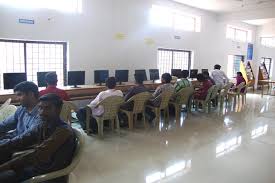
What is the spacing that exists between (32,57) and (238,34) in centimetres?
924

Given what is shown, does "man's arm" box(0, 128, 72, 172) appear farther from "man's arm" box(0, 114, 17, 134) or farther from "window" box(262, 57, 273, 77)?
"window" box(262, 57, 273, 77)

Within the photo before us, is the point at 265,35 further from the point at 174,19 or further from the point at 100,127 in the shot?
the point at 100,127

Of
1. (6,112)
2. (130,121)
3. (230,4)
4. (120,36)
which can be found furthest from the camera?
(230,4)

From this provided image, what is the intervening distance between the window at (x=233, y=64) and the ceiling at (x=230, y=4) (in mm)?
3060

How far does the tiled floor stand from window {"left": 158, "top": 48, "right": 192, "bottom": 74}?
3221mm

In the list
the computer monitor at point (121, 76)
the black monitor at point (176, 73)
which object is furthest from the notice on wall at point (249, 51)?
the computer monitor at point (121, 76)

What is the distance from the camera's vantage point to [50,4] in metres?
5.30

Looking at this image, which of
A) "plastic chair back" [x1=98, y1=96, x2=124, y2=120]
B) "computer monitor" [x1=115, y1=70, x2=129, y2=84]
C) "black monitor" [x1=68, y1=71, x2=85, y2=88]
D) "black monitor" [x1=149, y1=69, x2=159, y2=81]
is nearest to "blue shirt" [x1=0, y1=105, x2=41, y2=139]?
"plastic chair back" [x1=98, y1=96, x2=124, y2=120]

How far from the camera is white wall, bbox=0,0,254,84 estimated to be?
200 inches

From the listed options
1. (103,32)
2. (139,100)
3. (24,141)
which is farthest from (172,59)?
(24,141)

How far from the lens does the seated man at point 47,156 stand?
1706 mm

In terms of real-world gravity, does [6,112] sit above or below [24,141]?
above

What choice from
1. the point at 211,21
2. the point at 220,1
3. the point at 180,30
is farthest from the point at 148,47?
the point at 211,21

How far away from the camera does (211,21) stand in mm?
9461
